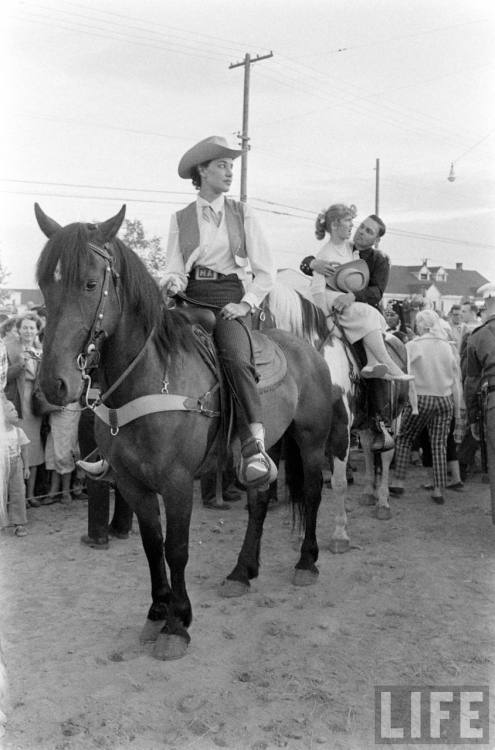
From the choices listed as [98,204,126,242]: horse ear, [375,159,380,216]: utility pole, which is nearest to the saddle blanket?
[98,204,126,242]: horse ear

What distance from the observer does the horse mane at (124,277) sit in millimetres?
3180

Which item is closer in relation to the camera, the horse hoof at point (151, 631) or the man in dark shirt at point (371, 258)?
the horse hoof at point (151, 631)

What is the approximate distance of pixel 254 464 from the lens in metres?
3.94

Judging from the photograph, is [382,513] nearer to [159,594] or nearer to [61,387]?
[159,594]

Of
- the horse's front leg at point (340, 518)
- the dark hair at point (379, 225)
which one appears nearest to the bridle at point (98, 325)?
the horse's front leg at point (340, 518)

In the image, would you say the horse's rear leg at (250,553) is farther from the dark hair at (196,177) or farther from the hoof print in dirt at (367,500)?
the hoof print in dirt at (367,500)

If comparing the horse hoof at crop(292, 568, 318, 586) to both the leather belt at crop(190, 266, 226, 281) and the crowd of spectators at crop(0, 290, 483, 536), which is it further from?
the leather belt at crop(190, 266, 226, 281)

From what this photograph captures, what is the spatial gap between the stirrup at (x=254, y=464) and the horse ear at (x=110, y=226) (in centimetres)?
144

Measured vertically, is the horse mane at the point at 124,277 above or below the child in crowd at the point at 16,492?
above

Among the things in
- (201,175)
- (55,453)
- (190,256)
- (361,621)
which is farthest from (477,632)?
Answer: (55,453)

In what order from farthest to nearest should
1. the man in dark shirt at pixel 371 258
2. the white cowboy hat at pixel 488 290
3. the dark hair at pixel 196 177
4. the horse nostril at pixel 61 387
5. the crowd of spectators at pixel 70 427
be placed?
the man in dark shirt at pixel 371 258 → the white cowboy hat at pixel 488 290 → the crowd of spectators at pixel 70 427 → the dark hair at pixel 196 177 → the horse nostril at pixel 61 387

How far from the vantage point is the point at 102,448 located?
3854mm

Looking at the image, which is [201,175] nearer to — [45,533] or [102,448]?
[102,448]

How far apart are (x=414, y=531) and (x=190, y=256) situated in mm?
3745
